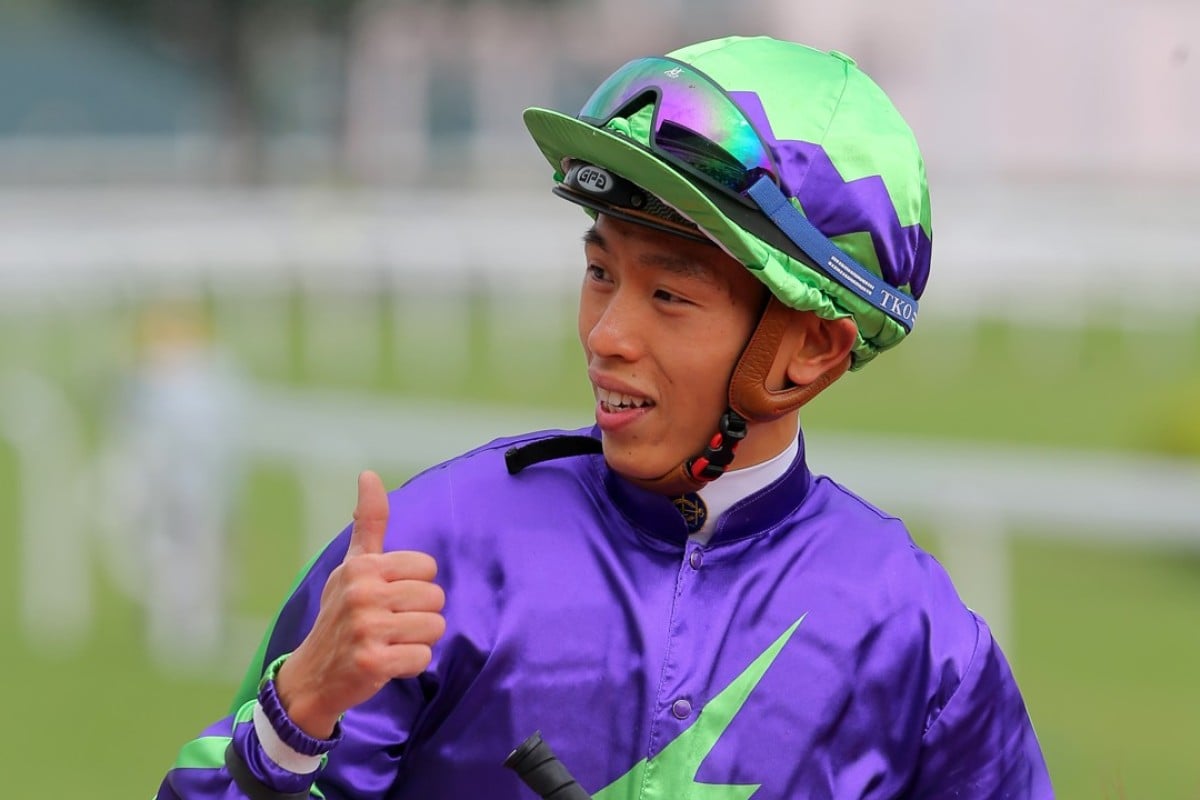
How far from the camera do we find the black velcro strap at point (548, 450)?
247 cm

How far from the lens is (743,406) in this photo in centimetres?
240

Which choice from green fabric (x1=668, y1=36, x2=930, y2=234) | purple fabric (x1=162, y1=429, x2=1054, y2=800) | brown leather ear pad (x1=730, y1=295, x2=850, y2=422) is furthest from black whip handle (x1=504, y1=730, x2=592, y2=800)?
green fabric (x1=668, y1=36, x2=930, y2=234)

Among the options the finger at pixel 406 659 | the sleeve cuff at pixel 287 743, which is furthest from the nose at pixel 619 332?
the sleeve cuff at pixel 287 743

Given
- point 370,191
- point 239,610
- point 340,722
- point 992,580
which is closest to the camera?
point 340,722

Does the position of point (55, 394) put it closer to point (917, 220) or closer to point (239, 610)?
point (239, 610)

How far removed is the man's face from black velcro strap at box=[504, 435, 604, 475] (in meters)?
0.11

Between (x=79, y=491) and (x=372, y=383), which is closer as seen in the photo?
(x=79, y=491)

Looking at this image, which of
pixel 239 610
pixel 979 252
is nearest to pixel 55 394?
pixel 239 610

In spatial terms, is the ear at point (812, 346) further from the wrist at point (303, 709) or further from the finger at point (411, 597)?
the wrist at point (303, 709)

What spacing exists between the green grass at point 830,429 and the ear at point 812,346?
60 centimetres

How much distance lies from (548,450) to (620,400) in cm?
17

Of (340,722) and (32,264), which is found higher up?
(340,722)

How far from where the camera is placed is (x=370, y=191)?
30.5 m

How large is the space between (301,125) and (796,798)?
4204 cm
